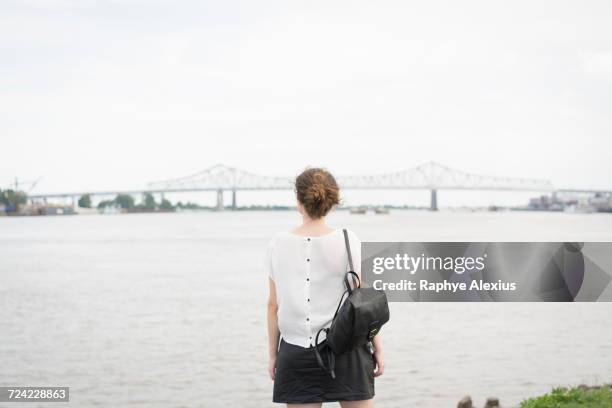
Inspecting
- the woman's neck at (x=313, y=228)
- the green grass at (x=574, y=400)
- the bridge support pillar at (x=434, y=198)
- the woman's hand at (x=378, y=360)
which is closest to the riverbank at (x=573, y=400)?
the green grass at (x=574, y=400)

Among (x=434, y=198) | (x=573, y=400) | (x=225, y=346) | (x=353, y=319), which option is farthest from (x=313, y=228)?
(x=434, y=198)

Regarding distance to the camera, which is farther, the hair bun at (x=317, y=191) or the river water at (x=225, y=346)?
the river water at (x=225, y=346)

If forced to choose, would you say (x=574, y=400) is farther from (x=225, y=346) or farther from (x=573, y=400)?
(x=225, y=346)

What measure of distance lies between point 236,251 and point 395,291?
3483 centimetres

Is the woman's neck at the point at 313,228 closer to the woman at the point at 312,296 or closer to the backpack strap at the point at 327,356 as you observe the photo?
the woman at the point at 312,296

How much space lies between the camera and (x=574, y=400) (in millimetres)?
4875

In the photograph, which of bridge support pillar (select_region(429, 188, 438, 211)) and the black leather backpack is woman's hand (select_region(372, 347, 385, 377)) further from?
bridge support pillar (select_region(429, 188, 438, 211))

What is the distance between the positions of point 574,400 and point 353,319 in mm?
2975

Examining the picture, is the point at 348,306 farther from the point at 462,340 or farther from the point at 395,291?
the point at 462,340

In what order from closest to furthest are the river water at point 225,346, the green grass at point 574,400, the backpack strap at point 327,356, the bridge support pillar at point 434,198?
the backpack strap at point 327,356 < the green grass at point 574,400 < the river water at point 225,346 < the bridge support pillar at point 434,198

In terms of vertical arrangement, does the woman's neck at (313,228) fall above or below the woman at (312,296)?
above

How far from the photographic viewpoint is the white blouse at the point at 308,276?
265 cm

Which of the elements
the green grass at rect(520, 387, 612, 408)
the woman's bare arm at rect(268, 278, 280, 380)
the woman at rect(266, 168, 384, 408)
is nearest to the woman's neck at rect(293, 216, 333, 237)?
the woman at rect(266, 168, 384, 408)

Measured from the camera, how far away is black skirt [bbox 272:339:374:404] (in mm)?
2684
